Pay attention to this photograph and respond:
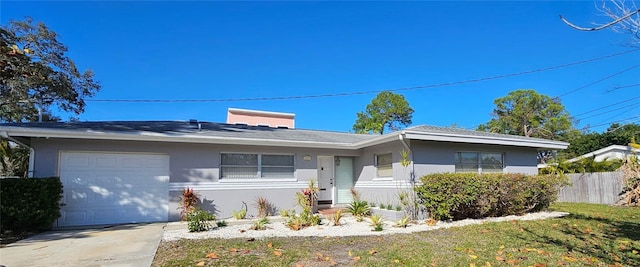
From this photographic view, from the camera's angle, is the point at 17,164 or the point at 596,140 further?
the point at 596,140

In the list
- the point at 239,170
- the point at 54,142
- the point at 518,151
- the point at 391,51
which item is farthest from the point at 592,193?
the point at 54,142

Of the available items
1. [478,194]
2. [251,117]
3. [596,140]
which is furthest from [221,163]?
[596,140]

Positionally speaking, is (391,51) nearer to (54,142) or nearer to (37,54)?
(54,142)

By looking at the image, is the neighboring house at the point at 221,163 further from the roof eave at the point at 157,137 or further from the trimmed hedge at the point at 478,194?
the trimmed hedge at the point at 478,194

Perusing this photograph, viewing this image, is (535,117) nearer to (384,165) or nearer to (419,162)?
(384,165)

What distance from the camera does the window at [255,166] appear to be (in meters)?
11.4

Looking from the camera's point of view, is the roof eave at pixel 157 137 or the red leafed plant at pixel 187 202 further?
the red leafed plant at pixel 187 202

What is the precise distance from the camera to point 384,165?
477 inches

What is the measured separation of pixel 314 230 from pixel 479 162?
6772 millimetres

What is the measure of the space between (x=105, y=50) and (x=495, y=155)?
17.5 meters

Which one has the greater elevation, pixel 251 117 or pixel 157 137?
pixel 251 117

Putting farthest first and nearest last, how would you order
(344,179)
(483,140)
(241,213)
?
(344,179), (483,140), (241,213)

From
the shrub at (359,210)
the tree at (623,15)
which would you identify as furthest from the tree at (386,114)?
the tree at (623,15)

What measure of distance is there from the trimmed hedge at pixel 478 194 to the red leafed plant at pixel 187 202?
6.39m
